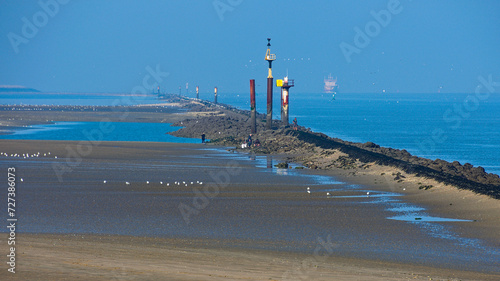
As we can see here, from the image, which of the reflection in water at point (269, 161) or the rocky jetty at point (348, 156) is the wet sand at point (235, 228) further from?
the reflection in water at point (269, 161)

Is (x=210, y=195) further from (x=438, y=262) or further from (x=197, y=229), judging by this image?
(x=438, y=262)

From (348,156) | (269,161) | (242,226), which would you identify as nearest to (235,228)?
(242,226)

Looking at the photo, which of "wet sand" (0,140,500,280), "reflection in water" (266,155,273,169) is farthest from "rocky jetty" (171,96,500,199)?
"wet sand" (0,140,500,280)

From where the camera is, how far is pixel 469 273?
41.5ft

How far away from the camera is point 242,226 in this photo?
1777cm

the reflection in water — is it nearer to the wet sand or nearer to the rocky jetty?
the rocky jetty

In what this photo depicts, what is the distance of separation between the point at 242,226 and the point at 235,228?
35 cm

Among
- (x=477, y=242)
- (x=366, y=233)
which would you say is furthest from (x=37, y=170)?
(x=477, y=242)

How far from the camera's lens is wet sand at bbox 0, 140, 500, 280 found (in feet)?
39.5

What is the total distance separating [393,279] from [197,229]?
6930 millimetres

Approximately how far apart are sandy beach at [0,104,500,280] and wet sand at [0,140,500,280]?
0.12ft

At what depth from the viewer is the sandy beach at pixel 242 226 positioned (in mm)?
12102

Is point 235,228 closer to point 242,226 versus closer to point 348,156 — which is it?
point 242,226

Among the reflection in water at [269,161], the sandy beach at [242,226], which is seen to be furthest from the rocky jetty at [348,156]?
the reflection in water at [269,161]
